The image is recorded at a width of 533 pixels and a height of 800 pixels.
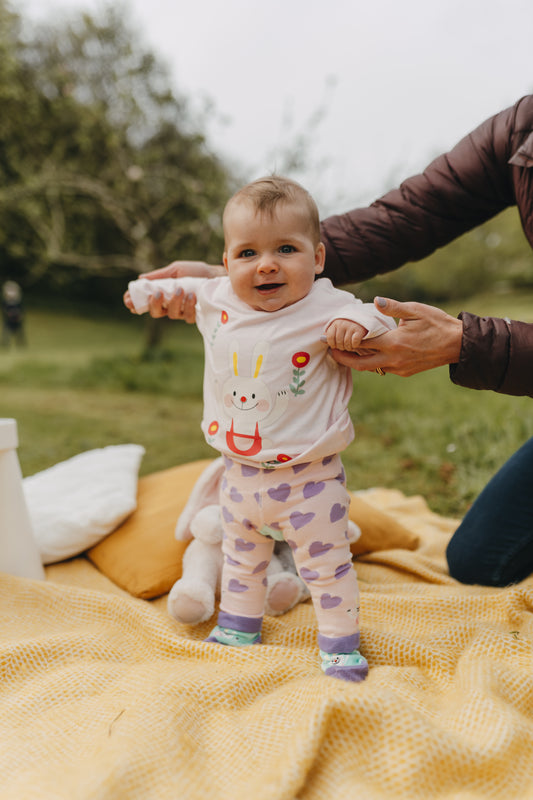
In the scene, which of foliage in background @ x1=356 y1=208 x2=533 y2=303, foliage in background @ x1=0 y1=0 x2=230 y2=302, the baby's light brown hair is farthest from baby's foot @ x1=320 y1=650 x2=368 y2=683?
foliage in background @ x1=356 y1=208 x2=533 y2=303

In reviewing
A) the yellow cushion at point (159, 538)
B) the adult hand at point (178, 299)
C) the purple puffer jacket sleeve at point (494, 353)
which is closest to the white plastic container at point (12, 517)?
the yellow cushion at point (159, 538)

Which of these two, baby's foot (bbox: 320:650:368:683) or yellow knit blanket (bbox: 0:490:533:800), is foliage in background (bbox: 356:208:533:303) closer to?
yellow knit blanket (bbox: 0:490:533:800)

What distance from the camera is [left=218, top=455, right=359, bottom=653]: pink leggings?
4.20 feet

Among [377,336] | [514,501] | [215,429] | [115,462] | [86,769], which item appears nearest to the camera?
[86,769]

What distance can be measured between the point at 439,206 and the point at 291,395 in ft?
2.61

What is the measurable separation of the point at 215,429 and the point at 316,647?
0.56 metres

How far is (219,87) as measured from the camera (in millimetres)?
7051

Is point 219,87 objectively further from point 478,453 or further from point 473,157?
point 473,157

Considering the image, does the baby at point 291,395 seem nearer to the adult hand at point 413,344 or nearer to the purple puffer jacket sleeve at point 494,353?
the adult hand at point 413,344

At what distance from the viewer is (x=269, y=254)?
1.26m

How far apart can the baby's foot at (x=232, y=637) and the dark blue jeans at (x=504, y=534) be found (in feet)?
2.43

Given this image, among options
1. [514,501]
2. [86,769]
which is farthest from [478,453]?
[86,769]

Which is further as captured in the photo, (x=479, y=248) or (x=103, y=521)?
(x=479, y=248)

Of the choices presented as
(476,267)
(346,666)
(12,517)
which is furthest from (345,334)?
(476,267)
